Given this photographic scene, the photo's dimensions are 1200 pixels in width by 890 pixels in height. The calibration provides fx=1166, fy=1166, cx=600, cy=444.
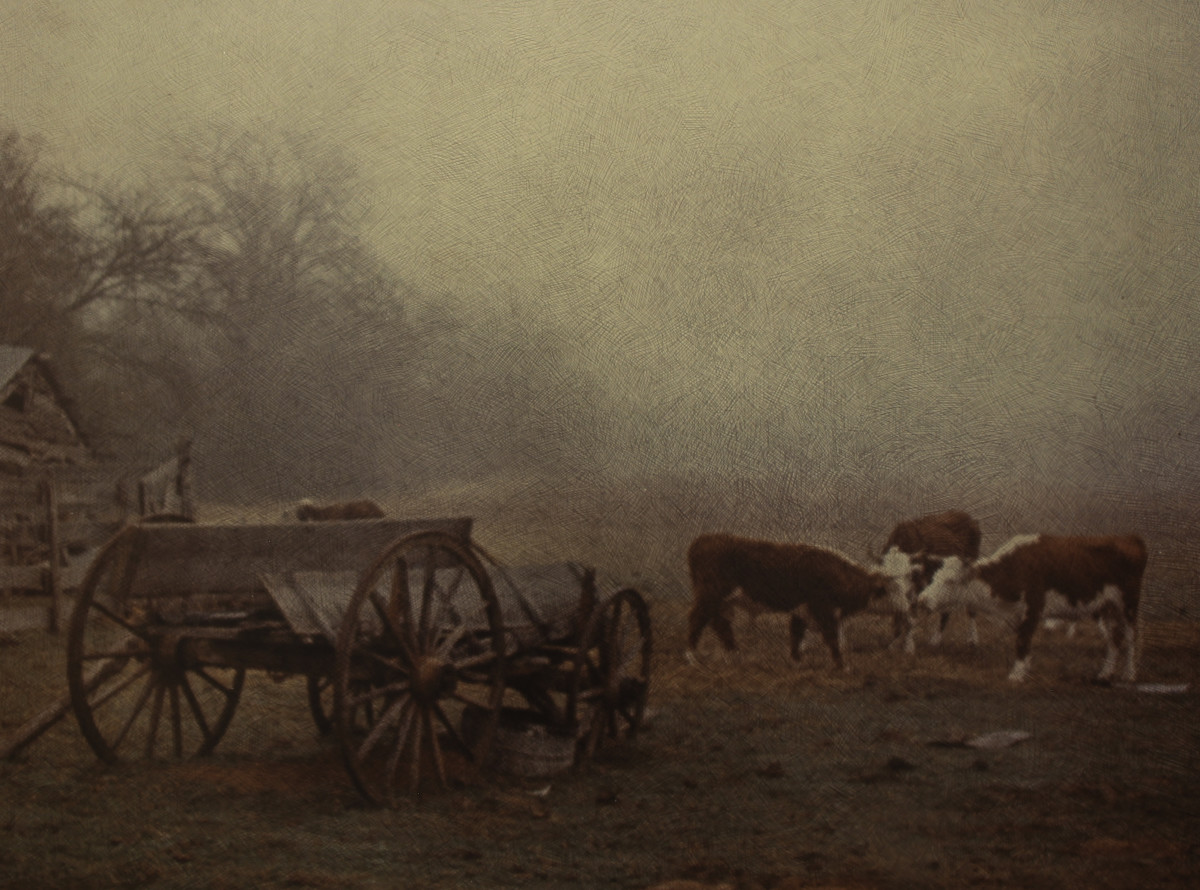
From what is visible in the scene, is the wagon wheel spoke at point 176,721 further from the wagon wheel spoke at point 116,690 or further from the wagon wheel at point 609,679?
the wagon wheel at point 609,679

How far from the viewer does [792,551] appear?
6.14m

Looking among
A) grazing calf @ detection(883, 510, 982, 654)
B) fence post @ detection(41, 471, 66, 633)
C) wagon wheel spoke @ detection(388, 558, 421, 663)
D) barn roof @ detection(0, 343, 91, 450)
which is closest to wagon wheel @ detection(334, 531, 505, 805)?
wagon wheel spoke @ detection(388, 558, 421, 663)

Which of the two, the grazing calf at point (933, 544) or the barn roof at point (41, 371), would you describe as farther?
the grazing calf at point (933, 544)

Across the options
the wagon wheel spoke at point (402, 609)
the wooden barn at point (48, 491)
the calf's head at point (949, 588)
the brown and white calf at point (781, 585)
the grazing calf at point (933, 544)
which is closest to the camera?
the wagon wheel spoke at point (402, 609)

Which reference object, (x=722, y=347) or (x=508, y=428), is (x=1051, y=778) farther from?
(x=508, y=428)

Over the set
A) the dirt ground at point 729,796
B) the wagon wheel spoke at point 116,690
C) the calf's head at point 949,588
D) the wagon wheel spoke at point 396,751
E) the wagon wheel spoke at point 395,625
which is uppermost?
the wagon wheel spoke at point 395,625

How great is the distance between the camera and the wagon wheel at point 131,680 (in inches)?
180

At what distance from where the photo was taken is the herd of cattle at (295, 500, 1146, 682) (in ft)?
19.0

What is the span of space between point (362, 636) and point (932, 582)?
3356 mm

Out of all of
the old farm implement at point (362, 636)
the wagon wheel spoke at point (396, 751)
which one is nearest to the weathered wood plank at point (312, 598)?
the old farm implement at point (362, 636)

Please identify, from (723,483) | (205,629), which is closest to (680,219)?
(723,483)

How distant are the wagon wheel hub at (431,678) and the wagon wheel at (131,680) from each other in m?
0.86

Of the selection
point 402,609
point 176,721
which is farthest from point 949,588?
point 176,721

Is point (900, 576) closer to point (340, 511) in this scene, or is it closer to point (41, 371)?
point (340, 511)
